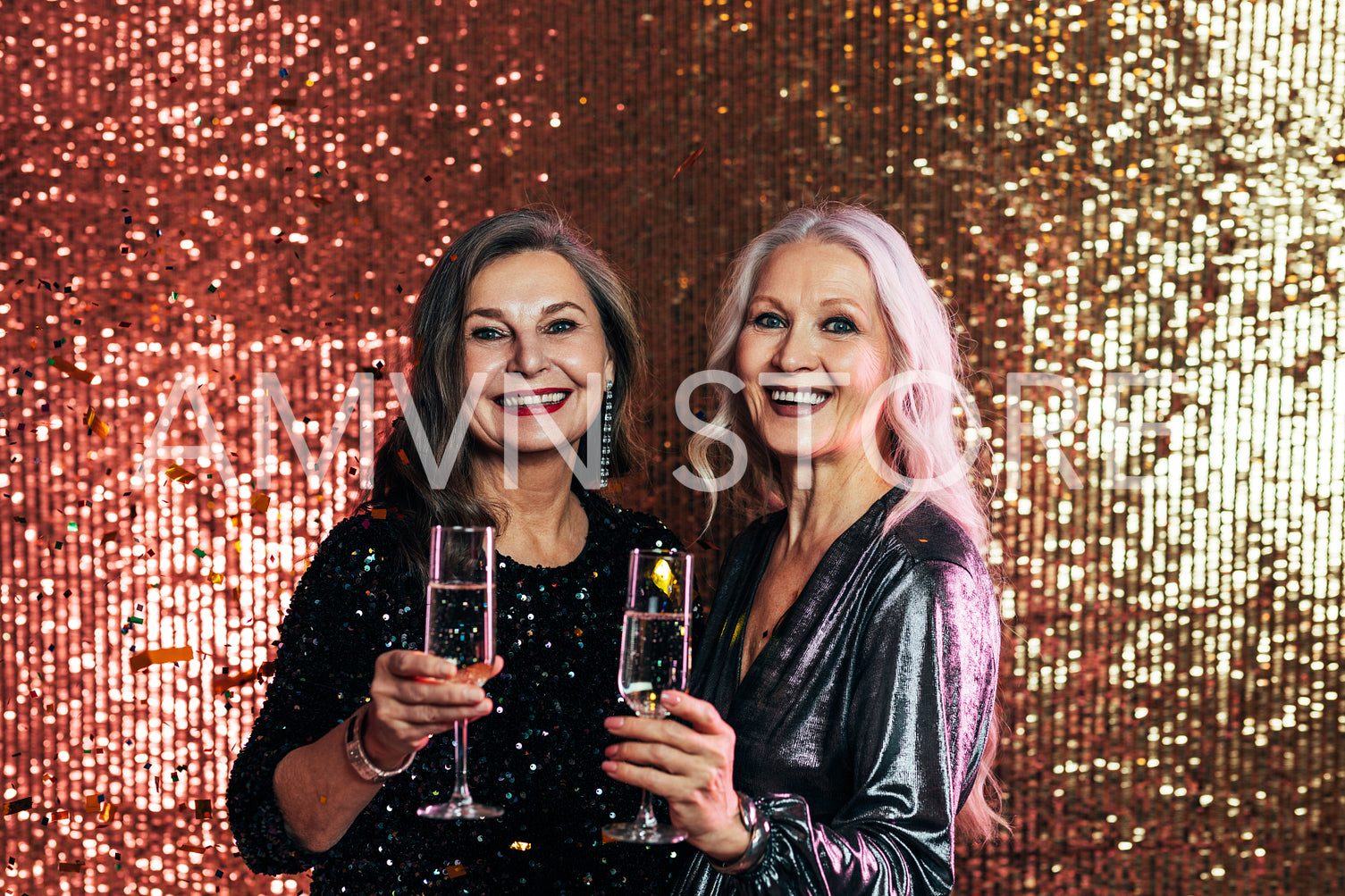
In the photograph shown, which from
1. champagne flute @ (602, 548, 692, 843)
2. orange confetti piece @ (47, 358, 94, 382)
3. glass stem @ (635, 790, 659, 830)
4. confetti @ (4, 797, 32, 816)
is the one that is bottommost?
confetti @ (4, 797, 32, 816)

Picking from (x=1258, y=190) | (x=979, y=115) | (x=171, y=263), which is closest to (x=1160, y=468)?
(x=1258, y=190)

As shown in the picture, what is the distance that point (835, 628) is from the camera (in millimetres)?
1555

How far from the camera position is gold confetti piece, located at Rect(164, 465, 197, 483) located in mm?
2721

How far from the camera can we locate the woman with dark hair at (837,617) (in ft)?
4.32

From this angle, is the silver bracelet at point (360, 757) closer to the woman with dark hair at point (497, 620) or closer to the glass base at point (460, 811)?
the woman with dark hair at point (497, 620)

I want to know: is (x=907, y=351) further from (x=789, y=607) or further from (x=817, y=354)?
(x=789, y=607)

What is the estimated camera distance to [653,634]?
128 cm

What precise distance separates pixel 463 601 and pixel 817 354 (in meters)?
0.73

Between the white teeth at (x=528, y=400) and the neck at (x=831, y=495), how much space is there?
0.43 metres

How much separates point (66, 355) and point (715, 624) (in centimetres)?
195

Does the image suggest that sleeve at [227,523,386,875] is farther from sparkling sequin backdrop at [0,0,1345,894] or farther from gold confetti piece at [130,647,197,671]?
gold confetti piece at [130,647,197,671]

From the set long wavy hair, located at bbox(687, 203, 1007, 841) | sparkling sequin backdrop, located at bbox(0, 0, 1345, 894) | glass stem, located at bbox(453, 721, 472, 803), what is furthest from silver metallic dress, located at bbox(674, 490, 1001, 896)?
sparkling sequin backdrop, located at bbox(0, 0, 1345, 894)

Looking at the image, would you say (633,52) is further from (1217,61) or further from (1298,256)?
(1298,256)

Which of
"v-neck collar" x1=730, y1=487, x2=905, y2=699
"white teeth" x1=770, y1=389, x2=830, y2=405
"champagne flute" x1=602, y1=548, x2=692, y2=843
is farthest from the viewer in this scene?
"white teeth" x1=770, y1=389, x2=830, y2=405
